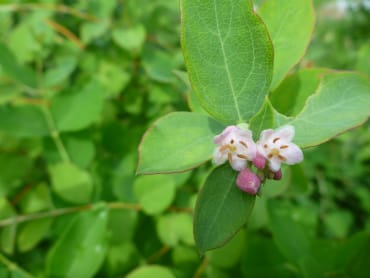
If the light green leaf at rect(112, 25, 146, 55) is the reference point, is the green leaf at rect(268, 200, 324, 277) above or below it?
below

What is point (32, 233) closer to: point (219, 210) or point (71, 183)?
point (71, 183)

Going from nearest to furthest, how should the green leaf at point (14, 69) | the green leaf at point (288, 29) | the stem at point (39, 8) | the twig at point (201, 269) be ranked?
the green leaf at point (288, 29), the twig at point (201, 269), the green leaf at point (14, 69), the stem at point (39, 8)

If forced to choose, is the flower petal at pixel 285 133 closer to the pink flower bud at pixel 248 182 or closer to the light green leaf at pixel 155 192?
the pink flower bud at pixel 248 182

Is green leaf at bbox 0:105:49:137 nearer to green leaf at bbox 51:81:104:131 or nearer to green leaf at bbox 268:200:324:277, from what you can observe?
green leaf at bbox 51:81:104:131

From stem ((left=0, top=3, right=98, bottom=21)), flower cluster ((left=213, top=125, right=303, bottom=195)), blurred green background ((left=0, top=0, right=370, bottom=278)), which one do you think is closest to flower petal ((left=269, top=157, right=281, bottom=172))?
flower cluster ((left=213, top=125, right=303, bottom=195))

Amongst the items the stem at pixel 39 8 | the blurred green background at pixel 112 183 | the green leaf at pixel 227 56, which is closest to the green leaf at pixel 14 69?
the blurred green background at pixel 112 183

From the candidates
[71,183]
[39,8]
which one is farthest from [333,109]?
[39,8]
